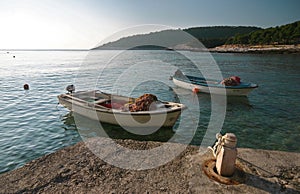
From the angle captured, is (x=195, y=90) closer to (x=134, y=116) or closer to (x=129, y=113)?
(x=134, y=116)

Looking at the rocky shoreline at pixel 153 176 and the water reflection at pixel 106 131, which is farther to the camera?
the water reflection at pixel 106 131

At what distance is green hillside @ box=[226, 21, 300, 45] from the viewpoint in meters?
72.2

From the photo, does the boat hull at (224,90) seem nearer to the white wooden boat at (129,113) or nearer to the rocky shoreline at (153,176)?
the white wooden boat at (129,113)

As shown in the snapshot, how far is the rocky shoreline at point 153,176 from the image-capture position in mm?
3757

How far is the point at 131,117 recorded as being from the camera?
8219mm

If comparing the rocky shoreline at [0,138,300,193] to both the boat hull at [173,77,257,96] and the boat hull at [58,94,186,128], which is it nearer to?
the boat hull at [58,94,186,128]

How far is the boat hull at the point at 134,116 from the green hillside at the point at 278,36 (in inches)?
3229

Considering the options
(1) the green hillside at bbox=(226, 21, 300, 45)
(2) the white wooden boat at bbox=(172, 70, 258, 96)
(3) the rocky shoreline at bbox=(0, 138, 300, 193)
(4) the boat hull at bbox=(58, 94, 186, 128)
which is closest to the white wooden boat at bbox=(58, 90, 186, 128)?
(4) the boat hull at bbox=(58, 94, 186, 128)

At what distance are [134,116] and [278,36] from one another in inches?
3531

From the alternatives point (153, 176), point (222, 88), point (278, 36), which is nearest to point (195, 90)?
point (222, 88)

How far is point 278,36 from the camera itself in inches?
3049

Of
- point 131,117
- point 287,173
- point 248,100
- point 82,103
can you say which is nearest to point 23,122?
point 82,103

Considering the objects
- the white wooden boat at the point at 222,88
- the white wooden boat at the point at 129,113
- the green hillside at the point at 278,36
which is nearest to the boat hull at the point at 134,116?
the white wooden boat at the point at 129,113

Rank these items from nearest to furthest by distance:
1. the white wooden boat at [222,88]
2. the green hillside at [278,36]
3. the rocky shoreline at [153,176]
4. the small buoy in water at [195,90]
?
the rocky shoreline at [153,176] < the white wooden boat at [222,88] < the small buoy in water at [195,90] < the green hillside at [278,36]
